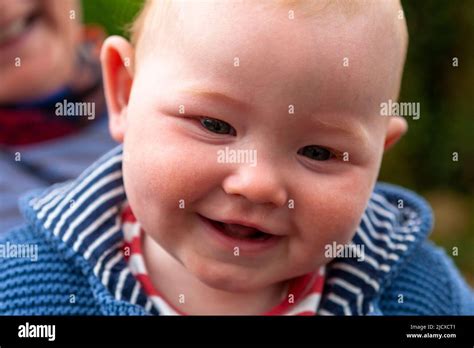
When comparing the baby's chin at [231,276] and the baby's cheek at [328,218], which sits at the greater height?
the baby's cheek at [328,218]

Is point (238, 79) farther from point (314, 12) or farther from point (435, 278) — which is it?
point (435, 278)

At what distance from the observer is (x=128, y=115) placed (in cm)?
76

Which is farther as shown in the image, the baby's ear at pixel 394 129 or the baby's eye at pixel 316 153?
the baby's ear at pixel 394 129

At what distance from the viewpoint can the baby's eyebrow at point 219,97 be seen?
68 centimetres

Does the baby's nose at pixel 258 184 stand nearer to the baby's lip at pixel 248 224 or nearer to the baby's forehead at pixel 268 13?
the baby's lip at pixel 248 224

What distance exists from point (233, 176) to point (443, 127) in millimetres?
1007

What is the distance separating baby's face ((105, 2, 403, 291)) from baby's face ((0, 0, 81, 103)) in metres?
0.46

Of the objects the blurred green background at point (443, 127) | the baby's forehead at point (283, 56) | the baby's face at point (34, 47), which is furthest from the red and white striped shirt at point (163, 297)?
the blurred green background at point (443, 127)

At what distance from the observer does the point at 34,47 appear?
1.18 meters

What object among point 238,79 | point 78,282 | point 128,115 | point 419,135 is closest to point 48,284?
point 78,282

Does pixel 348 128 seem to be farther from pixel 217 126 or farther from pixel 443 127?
pixel 443 127

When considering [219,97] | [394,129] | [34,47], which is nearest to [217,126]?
[219,97]

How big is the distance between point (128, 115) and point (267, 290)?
0.25 metres

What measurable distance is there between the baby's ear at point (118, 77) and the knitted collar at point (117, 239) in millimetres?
66
